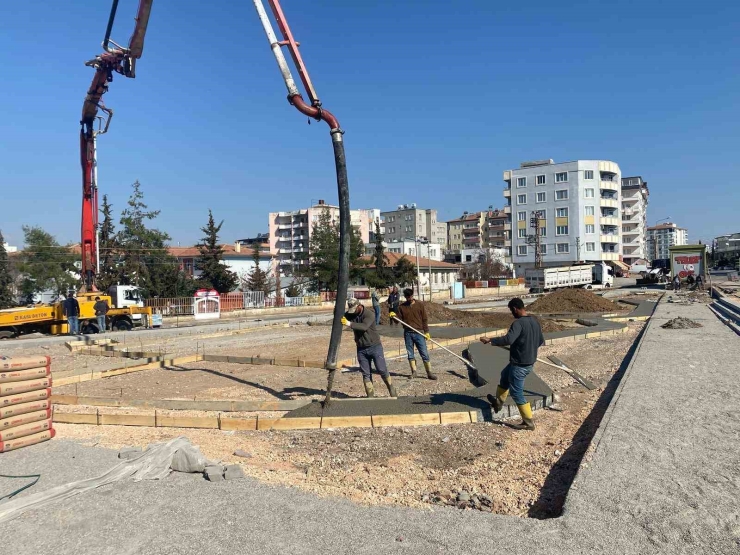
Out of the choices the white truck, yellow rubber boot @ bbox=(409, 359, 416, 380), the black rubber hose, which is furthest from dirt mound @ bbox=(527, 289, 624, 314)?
the black rubber hose

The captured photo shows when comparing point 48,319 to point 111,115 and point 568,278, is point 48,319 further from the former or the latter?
point 568,278

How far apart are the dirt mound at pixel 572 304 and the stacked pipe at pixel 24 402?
24899 millimetres

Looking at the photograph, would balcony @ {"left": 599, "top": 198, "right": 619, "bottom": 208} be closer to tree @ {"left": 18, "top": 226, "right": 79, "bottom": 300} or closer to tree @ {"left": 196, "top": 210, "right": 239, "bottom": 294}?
tree @ {"left": 196, "top": 210, "right": 239, "bottom": 294}

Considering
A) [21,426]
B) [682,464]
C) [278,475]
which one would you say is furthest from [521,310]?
[21,426]

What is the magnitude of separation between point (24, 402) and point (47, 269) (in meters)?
47.3

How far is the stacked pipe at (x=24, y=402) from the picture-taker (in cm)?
599

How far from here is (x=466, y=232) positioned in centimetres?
11275

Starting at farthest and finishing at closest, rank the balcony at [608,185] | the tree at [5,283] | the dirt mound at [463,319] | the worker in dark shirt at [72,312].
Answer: the balcony at [608,185] < the tree at [5,283] < the dirt mound at [463,319] < the worker in dark shirt at [72,312]

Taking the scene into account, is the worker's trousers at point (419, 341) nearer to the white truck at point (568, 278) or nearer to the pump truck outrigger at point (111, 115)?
the pump truck outrigger at point (111, 115)

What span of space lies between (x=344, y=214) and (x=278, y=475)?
12.8 ft

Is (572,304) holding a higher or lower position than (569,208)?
lower

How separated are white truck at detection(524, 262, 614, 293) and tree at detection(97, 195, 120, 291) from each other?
34.3 metres

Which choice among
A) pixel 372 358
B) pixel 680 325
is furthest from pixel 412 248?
pixel 372 358

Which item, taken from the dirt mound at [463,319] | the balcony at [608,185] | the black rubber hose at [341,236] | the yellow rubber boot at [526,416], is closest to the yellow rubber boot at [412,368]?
the black rubber hose at [341,236]
